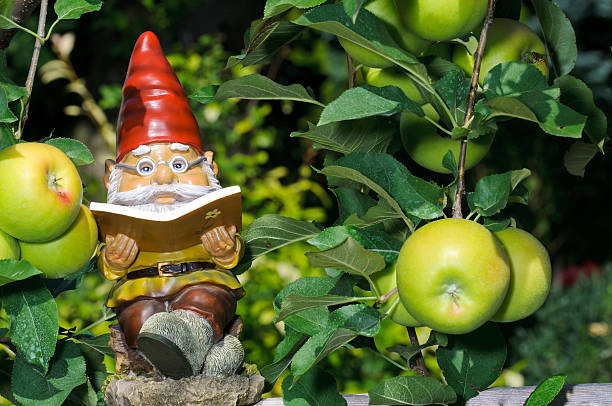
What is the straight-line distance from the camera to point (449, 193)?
0.70 metres

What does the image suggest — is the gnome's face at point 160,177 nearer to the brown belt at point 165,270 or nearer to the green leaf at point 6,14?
the brown belt at point 165,270

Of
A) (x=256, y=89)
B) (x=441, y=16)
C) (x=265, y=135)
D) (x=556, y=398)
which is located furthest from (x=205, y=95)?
(x=265, y=135)

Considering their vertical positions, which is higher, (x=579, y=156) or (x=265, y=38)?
(x=265, y=38)

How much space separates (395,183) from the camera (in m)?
0.68

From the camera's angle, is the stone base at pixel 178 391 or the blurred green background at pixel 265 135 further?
the blurred green background at pixel 265 135

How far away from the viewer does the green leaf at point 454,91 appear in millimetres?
667

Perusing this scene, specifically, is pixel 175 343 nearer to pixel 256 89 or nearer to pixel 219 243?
pixel 219 243

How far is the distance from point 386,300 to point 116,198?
0.31 meters

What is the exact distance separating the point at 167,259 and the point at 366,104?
11.0 inches

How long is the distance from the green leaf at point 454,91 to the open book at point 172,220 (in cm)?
23

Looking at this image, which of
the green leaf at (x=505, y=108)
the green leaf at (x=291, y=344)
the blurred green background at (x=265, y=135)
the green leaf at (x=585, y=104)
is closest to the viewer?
the green leaf at (x=505, y=108)

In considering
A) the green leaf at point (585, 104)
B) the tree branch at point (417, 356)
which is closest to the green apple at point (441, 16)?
the green leaf at point (585, 104)

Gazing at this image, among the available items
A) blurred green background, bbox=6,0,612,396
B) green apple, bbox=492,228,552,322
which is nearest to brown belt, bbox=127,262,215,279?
green apple, bbox=492,228,552,322

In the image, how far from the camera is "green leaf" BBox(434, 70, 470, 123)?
0.67m
